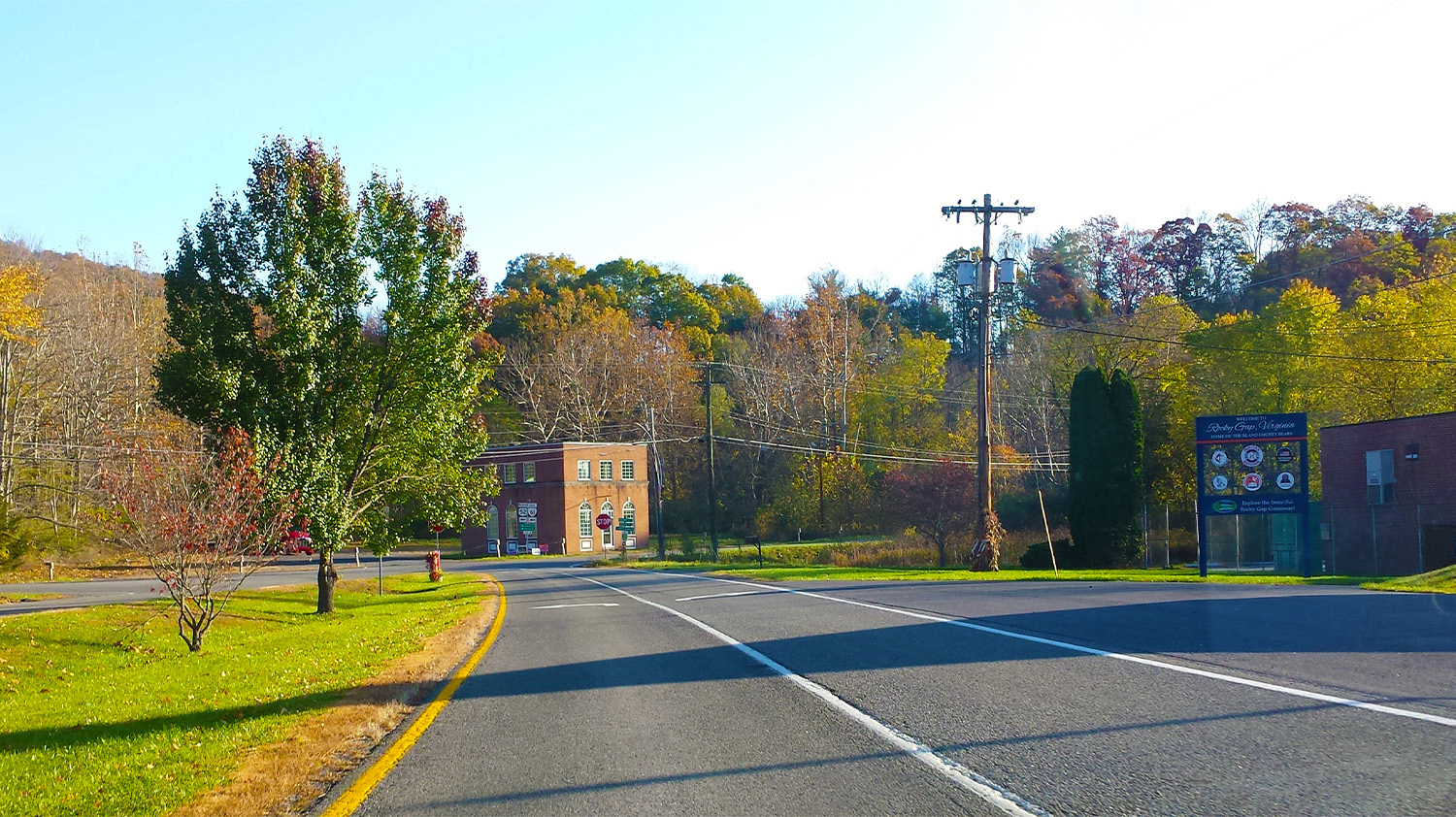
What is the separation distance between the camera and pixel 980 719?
24.1 ft

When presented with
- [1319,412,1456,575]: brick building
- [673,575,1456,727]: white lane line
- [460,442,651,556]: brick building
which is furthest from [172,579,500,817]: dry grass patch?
[460,442,651,556]: brick building

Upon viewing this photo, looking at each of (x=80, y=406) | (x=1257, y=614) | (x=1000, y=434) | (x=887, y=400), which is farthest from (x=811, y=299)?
(x=1257, y=614)

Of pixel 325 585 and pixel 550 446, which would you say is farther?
pixel 550 446

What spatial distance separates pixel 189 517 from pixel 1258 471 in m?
26.8

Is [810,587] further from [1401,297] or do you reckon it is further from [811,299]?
[811,299]

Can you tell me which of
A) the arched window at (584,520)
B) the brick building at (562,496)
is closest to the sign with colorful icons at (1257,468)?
the brick building at (562,496)

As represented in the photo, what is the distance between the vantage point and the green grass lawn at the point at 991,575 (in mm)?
23719

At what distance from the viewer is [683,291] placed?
3509 inches

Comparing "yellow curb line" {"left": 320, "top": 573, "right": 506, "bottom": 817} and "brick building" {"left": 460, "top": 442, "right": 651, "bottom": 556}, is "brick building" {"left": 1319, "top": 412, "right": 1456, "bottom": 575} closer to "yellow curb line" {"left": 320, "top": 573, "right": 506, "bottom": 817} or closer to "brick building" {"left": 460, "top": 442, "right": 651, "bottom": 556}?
"yellow curb line" {"left": 320, "top": 573, "right": 506, "bottom": 817}

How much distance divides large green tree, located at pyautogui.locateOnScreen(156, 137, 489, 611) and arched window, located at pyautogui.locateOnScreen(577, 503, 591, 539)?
48.3 metres

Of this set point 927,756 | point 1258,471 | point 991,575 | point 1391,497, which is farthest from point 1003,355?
point 927,756

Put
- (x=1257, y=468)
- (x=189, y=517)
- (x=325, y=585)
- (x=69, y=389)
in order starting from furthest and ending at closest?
1. (x=69, y=389)
2. (x=1257, y=468)
3. (x=325, y=585)
4. (x=189, y=517)

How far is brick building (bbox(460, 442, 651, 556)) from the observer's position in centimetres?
7119

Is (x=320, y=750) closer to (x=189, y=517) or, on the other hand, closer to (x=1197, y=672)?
(x=1197, y=672)
